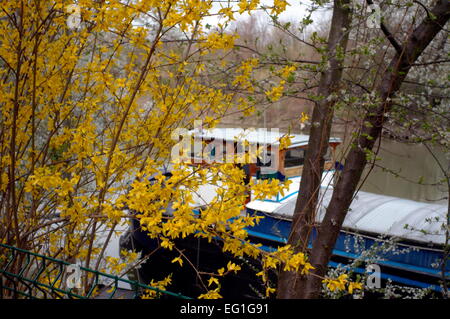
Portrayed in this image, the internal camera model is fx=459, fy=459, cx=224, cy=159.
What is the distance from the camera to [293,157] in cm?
1015

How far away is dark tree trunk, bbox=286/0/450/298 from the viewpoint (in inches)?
133

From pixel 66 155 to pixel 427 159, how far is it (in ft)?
59.9

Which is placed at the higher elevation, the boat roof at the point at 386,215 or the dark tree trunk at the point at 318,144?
the dark tree trunk at the point at 318,144

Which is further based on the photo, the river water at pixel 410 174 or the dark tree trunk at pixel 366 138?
the river water at pixel 410 174


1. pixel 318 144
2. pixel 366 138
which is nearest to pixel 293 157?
pixel 318 144

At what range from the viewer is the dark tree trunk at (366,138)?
3.37 metres

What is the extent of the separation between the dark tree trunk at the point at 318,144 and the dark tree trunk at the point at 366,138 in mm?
144

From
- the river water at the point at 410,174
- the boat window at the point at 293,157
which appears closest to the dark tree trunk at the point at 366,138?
the boat window at the point at 293,157

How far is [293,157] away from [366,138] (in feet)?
21.8

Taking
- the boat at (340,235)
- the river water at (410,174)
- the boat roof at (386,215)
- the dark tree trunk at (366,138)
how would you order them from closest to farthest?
the dark tree trunk at (366,138) < the boat at (340,235) < the boat roof at (386,215) < the river water at (410,174)

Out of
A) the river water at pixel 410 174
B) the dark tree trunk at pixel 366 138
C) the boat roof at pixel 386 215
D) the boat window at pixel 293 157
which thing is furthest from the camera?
the river water at pixel 410 174

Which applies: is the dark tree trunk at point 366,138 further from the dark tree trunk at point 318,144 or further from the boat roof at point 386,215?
the boat roof at point 386,215

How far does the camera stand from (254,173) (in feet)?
30.8

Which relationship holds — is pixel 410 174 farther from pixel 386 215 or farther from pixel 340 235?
pixel 340 235
